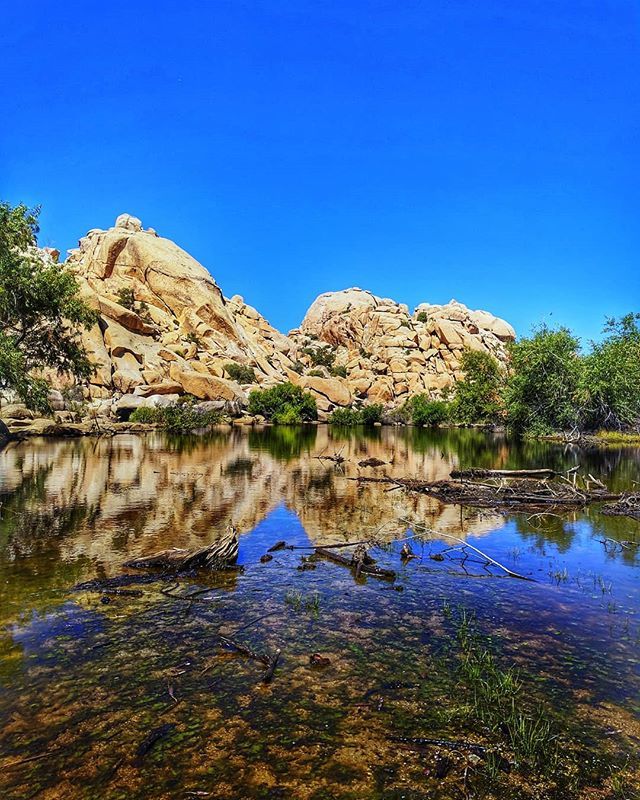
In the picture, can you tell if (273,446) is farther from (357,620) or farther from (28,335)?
(357,620)

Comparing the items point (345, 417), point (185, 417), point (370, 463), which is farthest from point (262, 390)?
point (370, 463)

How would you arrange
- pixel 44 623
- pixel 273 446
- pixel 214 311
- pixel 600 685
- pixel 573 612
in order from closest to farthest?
1. pixel 600 685
2. pixel 44 623
3. pixel 573 612
4. pixel 273 446
5. pixel 214 311

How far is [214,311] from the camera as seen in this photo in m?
119

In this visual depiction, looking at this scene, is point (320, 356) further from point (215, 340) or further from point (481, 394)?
point (481, 394)

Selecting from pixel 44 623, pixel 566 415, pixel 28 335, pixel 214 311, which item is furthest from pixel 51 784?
pixel 214 311

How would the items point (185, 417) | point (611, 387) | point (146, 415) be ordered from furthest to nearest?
point (146, 415)
point (185, 417)
point (611, 387)

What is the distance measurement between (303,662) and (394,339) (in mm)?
139666

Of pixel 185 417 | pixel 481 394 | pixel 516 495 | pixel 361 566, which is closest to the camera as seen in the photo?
pixel 361 566

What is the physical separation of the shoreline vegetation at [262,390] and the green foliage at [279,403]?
191mm

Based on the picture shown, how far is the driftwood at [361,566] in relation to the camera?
11860 mm

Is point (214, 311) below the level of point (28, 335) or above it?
above

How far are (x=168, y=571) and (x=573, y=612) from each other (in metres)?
8.25

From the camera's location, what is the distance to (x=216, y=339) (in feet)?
381

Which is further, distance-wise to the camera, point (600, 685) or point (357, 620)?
point (357, 620)
